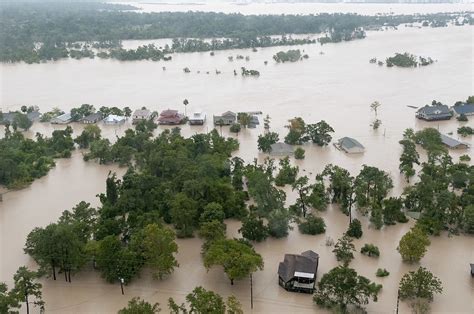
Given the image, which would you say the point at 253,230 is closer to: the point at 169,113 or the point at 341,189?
the point at 341,189

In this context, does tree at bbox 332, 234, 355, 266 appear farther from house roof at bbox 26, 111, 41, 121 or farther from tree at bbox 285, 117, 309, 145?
house roof at bbox 26, 111, 41, 121

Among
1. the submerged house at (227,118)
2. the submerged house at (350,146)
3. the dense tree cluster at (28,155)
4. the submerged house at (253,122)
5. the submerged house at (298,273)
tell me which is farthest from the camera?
the submerged house at (227,118)

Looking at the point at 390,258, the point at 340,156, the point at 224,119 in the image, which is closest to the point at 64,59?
the point at 224,119

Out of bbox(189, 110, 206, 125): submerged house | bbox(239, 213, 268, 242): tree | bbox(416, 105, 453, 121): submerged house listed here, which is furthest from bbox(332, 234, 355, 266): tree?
bbox(416, 105, 453, 121): submerged house

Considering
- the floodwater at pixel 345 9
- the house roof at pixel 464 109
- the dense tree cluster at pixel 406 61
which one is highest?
the floodwater at pixel 345 9

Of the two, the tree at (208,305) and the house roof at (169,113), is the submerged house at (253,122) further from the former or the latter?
the tree at (208,305)

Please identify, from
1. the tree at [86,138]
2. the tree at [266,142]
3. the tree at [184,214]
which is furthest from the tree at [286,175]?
the tree at [86,138]
